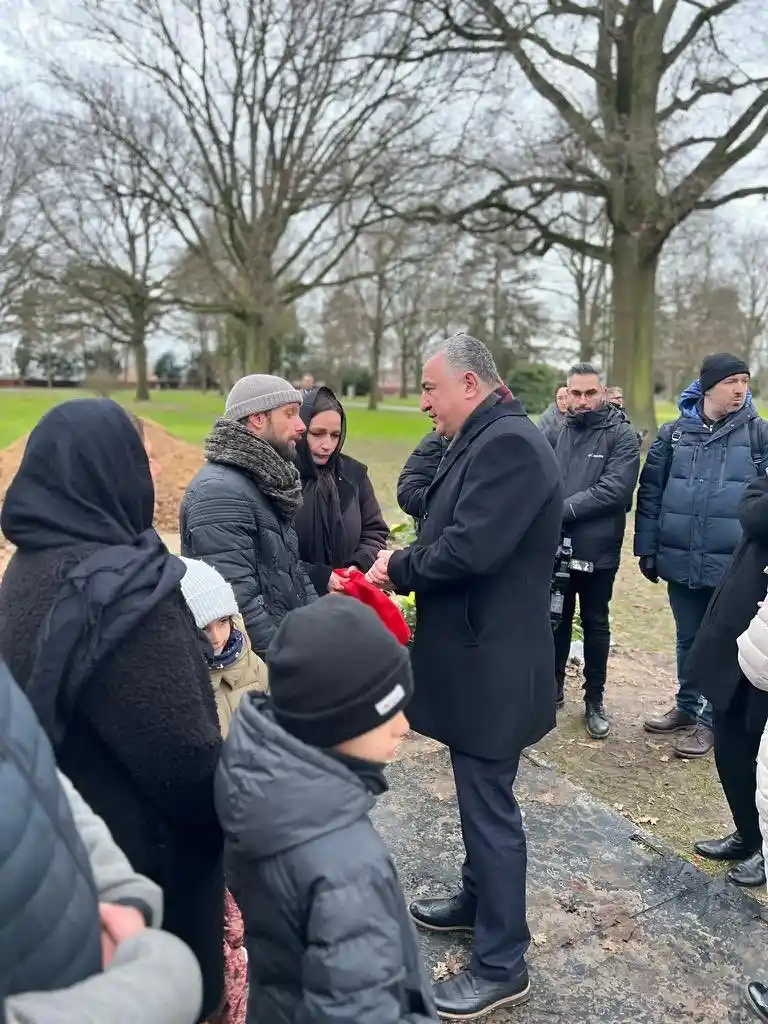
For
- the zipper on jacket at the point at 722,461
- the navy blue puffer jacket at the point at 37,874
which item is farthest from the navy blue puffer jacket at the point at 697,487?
the navy blue puffer jacket at the point at 37,874

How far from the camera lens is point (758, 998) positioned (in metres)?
2.54

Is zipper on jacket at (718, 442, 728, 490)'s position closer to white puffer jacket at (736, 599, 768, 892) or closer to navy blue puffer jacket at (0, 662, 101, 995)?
white puffer jacket at (736, 599, 768, 892)

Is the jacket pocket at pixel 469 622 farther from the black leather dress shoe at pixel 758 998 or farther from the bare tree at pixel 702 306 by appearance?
the bare tree at pixel 702 306

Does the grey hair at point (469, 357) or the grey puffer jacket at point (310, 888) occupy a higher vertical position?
the grey hair at point (469, 357)

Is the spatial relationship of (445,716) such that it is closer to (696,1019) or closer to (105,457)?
(696,1019)

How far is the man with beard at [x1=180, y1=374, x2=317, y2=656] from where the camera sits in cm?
285

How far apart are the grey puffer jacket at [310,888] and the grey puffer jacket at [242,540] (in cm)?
125

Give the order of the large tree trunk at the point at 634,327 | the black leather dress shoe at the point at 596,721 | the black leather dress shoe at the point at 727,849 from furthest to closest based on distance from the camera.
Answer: the large tree trunk at the point at 634,327 → the black leather dress shoe at the point at 596,721 → the black leather dress shoe at the point at 727,849

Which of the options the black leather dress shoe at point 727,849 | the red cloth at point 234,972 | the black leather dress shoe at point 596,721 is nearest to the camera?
the red cloth at point 234,972

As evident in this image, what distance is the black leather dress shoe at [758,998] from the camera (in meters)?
2.51

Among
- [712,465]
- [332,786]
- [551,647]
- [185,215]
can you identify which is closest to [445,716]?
[551,647]

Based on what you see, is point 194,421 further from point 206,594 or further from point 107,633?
point 107,633

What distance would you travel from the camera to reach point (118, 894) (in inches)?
56.2

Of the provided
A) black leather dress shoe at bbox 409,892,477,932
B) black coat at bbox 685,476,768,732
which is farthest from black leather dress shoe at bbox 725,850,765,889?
black leather dress shoe at bbox 409,892,477,932
